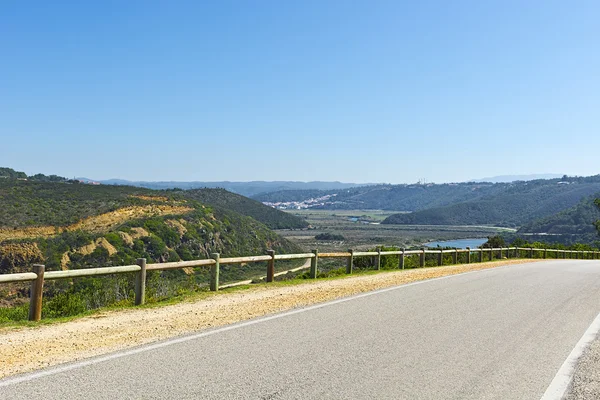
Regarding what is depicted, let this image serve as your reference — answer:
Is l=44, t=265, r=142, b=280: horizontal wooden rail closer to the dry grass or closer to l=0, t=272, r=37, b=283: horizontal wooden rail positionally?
A: l=0, t=272, r=37, b=283: horizontal wooden rail

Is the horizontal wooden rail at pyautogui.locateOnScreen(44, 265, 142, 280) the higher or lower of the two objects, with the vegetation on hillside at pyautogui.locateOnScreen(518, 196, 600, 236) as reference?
lower

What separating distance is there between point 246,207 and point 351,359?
12568cm

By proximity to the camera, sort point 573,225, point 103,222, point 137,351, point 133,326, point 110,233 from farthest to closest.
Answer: point 573,225 < point 103,222 < point 110,233 < point 133,326 < point 137,351

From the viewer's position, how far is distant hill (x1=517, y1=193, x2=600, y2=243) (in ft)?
348

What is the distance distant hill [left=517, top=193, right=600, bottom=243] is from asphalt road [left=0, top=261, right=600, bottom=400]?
331ft

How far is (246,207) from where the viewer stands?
13162 centimetres

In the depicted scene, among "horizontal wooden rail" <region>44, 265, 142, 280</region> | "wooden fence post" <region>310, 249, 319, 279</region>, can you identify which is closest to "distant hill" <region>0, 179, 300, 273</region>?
"wooden fence post" <region>310, 249, 319, 279</region>

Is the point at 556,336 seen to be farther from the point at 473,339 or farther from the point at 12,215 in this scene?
the point at 12,215

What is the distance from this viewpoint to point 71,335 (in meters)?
8.09

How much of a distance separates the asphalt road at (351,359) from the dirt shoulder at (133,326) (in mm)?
507


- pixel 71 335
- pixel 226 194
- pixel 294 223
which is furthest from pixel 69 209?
pixel 294 223

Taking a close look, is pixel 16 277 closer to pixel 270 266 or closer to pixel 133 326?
pixel 133 326

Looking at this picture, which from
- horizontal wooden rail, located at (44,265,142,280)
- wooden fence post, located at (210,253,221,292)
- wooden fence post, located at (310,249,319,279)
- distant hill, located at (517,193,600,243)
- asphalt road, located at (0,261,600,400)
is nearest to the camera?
asphalt road, located at (0,261,600,400)

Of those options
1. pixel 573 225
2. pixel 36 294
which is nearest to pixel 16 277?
pixel 36 294
